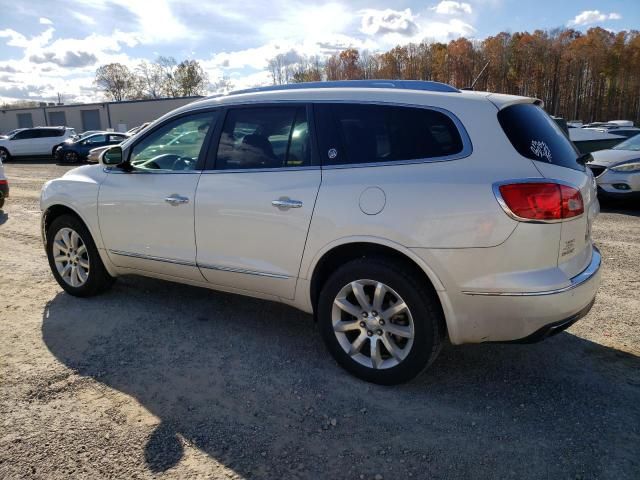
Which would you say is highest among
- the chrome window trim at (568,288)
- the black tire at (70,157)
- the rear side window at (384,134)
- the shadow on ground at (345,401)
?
the rear side window at (384,134)

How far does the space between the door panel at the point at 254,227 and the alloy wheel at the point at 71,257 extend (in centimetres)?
150

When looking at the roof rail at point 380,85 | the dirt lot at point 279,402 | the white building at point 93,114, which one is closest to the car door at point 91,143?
the dirt lot at point 279,402

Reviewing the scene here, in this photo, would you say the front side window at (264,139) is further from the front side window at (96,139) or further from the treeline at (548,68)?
the treeline at (548,68)

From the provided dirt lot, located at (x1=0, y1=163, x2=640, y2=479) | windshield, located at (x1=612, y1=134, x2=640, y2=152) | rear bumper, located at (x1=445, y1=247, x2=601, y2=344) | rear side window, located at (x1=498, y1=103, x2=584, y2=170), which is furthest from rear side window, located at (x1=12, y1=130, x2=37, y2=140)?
rear bumper, located at (x1=445, y1=247, x2=601, y2=344)

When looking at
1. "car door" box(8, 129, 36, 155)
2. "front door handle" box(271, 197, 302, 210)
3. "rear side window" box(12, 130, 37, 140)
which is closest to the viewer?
"front door handle" box(271, 197, 302, 210)

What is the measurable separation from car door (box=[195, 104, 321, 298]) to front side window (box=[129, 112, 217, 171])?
0.21m

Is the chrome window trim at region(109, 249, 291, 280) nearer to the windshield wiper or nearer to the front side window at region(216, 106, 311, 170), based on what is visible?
the front side window at region(216, 106, 311, 170)

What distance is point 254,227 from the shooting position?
11.6 feet

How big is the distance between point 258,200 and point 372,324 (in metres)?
1.13

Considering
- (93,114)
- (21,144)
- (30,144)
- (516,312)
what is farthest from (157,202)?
(93,114)

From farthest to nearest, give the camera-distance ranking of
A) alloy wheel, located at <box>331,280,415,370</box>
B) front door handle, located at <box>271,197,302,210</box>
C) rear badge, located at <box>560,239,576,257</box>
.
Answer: front door handle, located at <box>271,197,302,210</box>, alloy wheel, located at <box>331,280,415,370</box>, rear badge, located at <box>560,239,576,257</box>

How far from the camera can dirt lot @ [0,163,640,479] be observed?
100 inches

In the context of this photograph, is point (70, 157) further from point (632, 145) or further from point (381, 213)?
point (381, 213)

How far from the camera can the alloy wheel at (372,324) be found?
310 centimetres
